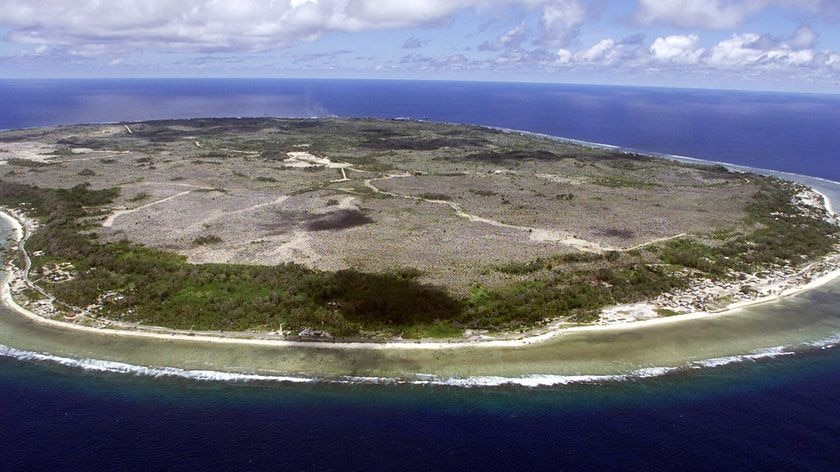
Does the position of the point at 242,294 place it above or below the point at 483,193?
below

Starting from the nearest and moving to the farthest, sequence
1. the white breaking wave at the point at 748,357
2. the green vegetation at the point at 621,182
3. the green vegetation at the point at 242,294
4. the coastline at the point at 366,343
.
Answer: the white breaking wave at the point at 748,357 → the coastline at the point at 366,343 → the green vegetation at the point at 242,294 → the green vegetation at the point at 621,182

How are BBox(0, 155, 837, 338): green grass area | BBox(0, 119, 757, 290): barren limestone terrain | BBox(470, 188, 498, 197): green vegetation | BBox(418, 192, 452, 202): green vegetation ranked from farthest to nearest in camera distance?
BBox(470, 188, 498, 197): green vegetation < BBox(418, 192, 452, 202): green vegetation < BBox(0, 119, 757, 290): barren limestone terrain < BBox(0, 155, 837, 338): green grass area

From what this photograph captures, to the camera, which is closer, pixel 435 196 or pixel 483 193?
pixel 435 196

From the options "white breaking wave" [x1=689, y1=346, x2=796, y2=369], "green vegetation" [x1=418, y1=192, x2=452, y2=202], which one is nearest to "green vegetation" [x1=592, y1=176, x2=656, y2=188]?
"green vegetation" [x1=418, y1=192, x2=452, y2=202]

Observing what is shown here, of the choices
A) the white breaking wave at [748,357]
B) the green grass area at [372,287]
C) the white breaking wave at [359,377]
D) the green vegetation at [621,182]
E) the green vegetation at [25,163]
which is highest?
the green vegetation at [25,163]

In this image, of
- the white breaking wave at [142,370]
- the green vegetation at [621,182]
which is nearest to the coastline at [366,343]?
the white breaking wave at [142,370]

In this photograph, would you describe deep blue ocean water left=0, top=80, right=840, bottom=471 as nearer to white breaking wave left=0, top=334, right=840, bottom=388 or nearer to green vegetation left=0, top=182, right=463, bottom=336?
white breaking wave left=0, top=334, right=840, bottom=388

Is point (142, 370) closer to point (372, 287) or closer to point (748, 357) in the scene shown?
point (372, 287)

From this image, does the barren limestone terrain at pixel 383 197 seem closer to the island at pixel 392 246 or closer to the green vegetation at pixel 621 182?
the island at pixel 392 246

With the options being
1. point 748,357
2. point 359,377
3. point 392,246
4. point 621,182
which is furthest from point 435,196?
point 748,357

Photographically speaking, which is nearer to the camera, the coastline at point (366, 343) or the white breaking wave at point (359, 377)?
the white breaking wave at point (359, 377)
